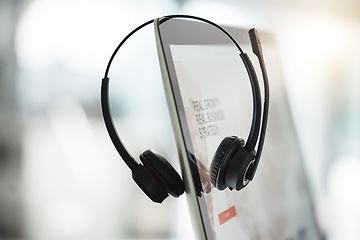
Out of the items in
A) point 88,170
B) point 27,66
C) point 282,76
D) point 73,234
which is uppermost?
point 27,66

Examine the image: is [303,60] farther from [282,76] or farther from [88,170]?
[88,170]

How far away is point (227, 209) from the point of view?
0.68 m

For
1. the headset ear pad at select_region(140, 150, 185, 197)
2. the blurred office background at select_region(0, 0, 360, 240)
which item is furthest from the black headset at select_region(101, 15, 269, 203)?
the blurred office background at select_region(0, 0, 360, 240)

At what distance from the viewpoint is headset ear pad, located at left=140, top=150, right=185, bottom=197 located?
1.80ft

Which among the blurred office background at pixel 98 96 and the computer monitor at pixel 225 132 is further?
the blurred office background at pixel 98 96

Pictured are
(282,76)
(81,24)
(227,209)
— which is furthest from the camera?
(282,76)

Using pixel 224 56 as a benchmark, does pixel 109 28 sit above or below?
above

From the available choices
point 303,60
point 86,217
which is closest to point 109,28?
point 86,217

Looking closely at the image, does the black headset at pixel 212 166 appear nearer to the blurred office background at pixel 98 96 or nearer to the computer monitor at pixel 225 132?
the computer monitor at pixel 225 132

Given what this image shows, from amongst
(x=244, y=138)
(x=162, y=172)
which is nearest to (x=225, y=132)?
(x=244, y=138)

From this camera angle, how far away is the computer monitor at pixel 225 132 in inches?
22.5

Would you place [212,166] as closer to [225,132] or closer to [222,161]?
[222,161]

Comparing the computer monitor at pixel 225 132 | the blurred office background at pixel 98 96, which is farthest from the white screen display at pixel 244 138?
the blurred office background at pixel 98 96

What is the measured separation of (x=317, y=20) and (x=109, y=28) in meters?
0.58
